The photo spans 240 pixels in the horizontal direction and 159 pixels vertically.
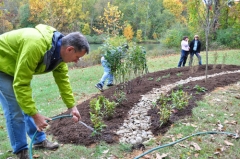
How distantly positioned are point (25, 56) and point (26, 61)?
45 millimetres

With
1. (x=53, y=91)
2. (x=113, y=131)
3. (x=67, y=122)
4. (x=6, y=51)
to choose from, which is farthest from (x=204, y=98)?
(x=53, y=91)

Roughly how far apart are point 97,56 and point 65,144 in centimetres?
1494

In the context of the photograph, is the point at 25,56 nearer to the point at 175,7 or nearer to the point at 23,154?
the point at 23,154

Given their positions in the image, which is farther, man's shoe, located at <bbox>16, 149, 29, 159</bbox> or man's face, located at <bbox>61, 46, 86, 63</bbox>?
man's shoe, located at <bbox>16, 149, 29, 159</bbox>

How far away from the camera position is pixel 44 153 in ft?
10.4

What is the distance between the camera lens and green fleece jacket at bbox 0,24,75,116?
6.97 feet

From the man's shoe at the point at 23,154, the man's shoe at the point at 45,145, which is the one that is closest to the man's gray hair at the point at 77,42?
the man's shoe at the point at 23,154

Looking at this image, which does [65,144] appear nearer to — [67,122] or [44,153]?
[44,153]

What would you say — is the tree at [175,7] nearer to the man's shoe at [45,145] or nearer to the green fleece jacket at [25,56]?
the man's shoe at [45,145]

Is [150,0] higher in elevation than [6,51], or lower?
higher

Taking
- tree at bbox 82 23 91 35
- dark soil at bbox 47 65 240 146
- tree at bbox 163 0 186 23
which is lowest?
dark soil at bbox 47 65 240 146

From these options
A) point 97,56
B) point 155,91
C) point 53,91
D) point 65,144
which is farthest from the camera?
point 97,56

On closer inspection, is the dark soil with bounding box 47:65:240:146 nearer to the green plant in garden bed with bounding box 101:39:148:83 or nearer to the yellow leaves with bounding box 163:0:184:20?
the green plant in garden bed with bounding box 101:39:148:83

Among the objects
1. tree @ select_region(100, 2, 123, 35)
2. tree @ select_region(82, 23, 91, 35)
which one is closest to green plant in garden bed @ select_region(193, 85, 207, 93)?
tree @ select_region(100, 2, 123, 35)
